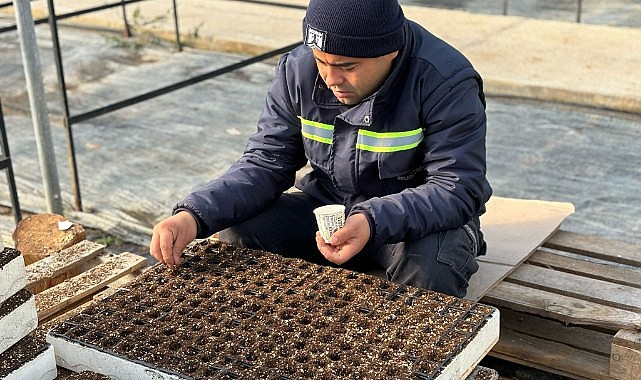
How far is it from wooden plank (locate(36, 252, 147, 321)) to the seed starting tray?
32cm

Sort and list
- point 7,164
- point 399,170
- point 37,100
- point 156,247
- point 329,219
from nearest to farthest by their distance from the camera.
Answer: point 329,219 < point 156,247 < point 399,170 < point 7,164 < point 37,100

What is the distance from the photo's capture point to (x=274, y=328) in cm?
236

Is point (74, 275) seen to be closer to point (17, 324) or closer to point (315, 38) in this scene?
point (17, 324)

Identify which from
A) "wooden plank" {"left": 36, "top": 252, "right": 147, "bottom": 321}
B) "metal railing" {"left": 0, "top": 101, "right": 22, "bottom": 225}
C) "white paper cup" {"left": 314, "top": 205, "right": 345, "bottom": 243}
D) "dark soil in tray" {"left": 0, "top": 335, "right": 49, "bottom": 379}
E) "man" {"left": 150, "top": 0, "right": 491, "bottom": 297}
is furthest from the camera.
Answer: "metal railing" {"left": 0, "top": 101, "right": 22, "bottom": 225}

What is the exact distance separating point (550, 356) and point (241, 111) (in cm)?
334

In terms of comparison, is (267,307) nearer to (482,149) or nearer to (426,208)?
(426,208)

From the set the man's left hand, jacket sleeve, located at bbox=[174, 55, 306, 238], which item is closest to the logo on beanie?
jacket sleeve, located at bbox=[174, 55, 306, 238]

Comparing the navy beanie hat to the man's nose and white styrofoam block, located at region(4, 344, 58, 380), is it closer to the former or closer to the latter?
the man's nose

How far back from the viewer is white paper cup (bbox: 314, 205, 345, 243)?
2.47 meters

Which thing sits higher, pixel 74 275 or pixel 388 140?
pixel 388 140

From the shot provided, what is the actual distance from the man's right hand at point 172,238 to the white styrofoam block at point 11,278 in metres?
0.50

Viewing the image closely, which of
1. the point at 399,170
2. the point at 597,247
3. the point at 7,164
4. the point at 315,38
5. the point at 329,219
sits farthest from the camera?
the point at 7,164

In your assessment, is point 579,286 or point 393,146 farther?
point 579,286

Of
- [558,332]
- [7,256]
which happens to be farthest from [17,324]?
[558,332]
